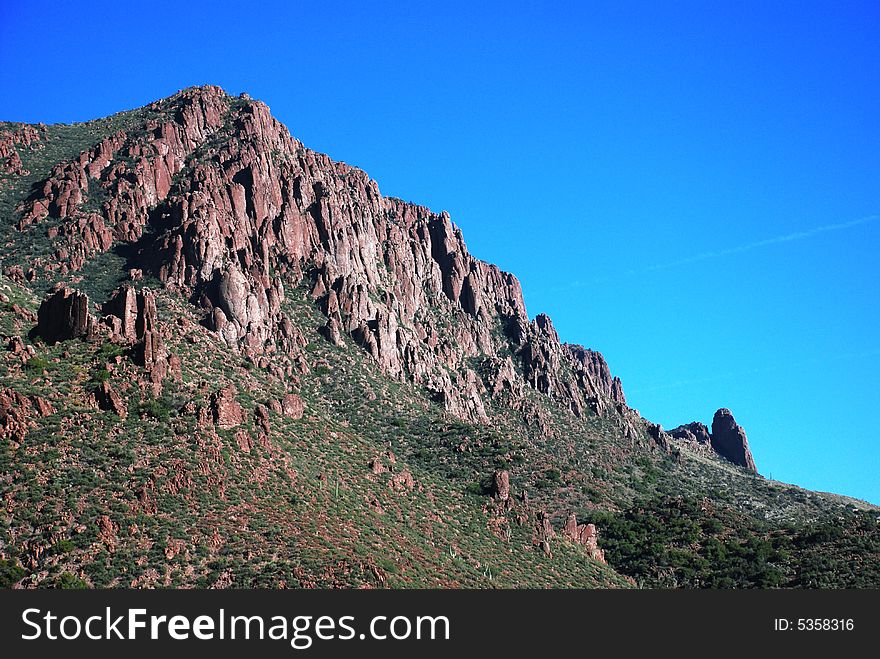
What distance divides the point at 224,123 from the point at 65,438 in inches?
4642

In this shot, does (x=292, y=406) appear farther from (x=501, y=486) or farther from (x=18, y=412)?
(x=18, y=412)

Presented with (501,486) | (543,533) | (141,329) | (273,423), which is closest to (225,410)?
(273,423)

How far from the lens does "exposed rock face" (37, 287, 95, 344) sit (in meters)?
105

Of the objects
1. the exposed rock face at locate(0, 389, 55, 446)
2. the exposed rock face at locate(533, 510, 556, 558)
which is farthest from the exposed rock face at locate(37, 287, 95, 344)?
the exposed rock face at locate(533, 510, 556, 558)

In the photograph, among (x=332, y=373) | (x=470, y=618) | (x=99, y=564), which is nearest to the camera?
(x=470, y=618)

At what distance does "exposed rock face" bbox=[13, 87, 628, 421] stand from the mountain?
0.52m

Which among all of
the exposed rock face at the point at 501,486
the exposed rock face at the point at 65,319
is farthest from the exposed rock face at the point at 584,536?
the exposed rock face at the point at 65,319

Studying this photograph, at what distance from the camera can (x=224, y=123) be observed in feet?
636

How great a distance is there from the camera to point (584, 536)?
12900cm

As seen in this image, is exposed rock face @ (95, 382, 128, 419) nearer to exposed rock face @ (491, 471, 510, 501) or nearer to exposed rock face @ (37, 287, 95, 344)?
exposed rock face @ (37, 287, 95, 344)

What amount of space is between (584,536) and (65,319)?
73.6 meters

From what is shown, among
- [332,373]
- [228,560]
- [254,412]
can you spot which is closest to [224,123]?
[332,373]

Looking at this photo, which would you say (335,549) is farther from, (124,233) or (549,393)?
(549,393)

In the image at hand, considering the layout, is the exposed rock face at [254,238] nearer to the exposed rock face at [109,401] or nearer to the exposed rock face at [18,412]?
the exposed rock face at [109,401]
